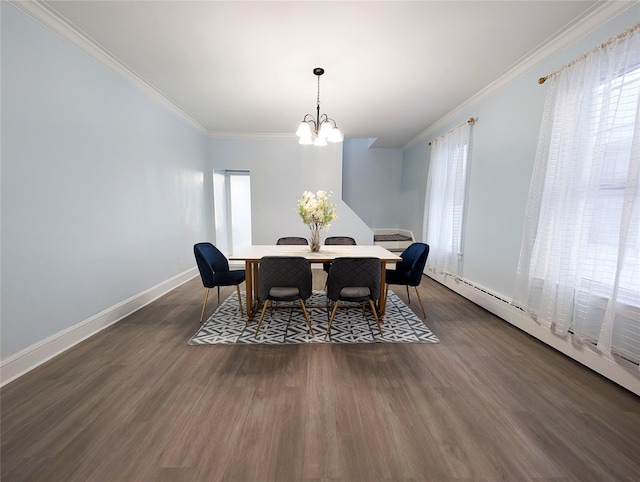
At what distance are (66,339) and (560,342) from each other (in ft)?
14.4

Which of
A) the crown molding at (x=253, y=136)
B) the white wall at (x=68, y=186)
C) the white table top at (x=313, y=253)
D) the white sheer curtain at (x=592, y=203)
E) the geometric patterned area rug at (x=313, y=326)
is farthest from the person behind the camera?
the crown molding at (x=253, y=136)

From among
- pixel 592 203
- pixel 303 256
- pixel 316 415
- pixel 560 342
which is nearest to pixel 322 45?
pixel 303 256

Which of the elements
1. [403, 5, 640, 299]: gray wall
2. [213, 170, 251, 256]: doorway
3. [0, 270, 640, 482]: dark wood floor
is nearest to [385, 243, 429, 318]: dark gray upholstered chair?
[0, 270, 640, 482]: dark wood floor

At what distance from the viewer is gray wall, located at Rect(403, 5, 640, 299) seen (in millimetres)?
2598

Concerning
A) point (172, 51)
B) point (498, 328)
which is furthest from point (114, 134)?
point (498, 328)

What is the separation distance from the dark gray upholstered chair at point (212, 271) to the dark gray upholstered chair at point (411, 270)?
1.83 metres

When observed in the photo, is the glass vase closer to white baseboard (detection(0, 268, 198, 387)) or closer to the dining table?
the dining table

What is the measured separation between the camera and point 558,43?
2.30 meters

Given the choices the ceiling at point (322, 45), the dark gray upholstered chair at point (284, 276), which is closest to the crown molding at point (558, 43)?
the ceiling at point (322, 45)

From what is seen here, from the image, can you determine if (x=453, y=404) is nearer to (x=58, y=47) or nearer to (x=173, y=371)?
(x=173, y=371)

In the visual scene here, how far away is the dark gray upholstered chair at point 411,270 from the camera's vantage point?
116 inches

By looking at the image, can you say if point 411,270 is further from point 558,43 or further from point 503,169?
point 558,43

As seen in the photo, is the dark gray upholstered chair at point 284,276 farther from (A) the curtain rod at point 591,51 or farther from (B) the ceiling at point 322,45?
(A) the curtain rod at point 591,51

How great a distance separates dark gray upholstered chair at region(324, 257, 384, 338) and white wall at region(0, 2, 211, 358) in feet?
7.68
